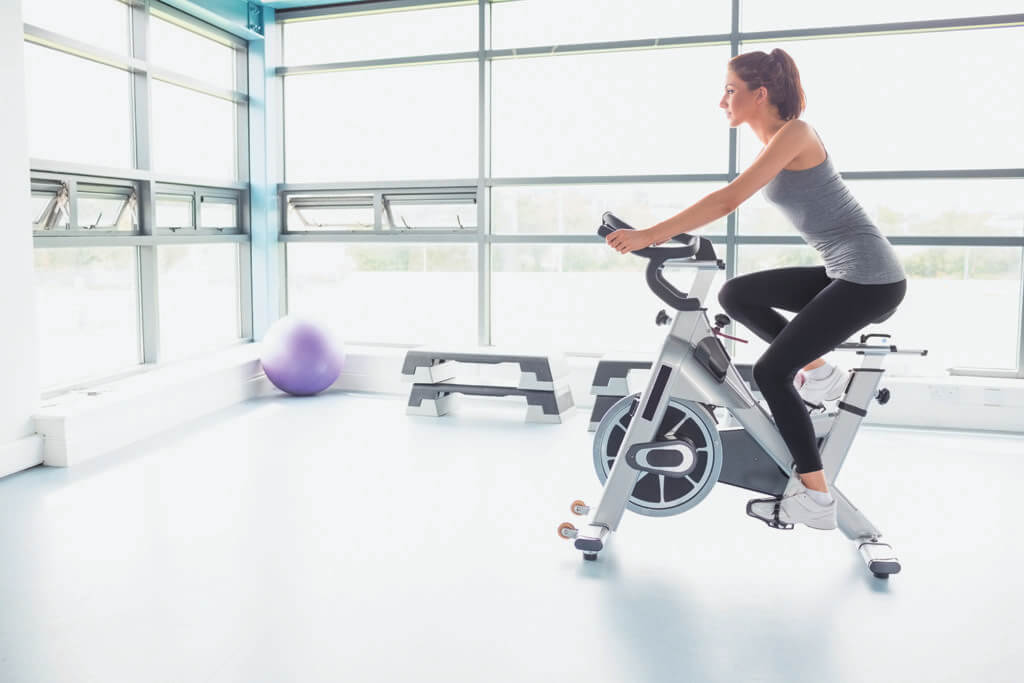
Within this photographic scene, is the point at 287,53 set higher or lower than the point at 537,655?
higher

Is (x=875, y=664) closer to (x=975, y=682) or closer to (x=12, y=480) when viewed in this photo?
(x=975, y=682)

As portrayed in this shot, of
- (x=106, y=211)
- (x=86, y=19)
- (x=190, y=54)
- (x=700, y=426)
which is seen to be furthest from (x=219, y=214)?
(x=700, y=426)

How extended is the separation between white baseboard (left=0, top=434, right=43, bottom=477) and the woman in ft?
10.1

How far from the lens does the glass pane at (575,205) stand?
5730 mm

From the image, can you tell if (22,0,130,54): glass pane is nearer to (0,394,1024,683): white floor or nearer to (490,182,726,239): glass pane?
(0,394,1024,683): white floor

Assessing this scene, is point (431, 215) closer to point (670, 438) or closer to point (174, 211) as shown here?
point (174, 211)

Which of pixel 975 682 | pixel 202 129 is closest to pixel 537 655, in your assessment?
pixel 975 682

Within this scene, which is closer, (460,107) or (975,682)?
(975,682)

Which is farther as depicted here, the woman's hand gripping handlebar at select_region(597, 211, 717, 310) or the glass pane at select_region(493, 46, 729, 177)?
the glass pane at select_region(493, 46, 729, 177)

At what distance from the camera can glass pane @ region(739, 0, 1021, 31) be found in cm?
495

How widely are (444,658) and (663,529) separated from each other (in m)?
1.29

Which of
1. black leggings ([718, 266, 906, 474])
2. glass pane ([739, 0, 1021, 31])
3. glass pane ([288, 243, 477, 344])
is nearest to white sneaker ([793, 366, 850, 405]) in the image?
black leggings ([718, 266, 906, 474])

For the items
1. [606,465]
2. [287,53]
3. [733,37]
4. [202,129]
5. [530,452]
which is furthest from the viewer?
[287,53]

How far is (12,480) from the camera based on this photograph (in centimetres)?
379
